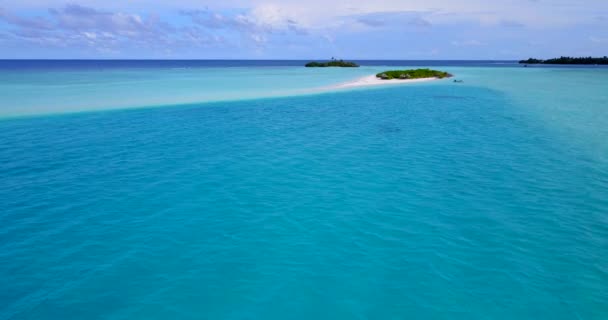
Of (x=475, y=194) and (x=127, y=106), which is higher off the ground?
(x=127, y=106)

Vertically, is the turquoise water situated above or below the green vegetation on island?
below

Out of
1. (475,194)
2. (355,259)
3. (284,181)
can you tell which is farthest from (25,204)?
(475,194)

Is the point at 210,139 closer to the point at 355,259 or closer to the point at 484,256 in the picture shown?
the point at 355,259

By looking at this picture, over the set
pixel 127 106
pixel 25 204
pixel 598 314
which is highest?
pixel 127 106

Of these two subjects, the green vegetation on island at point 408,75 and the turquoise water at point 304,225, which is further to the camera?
the green vegetation on island at point 408,75

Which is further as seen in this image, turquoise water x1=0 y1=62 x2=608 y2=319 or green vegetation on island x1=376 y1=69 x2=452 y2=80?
green vegetation on island x1=376 y1=69 x2=452 y2=80

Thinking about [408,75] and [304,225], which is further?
[408,75]

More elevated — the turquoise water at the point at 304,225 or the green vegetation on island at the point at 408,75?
the green vegetation on island at the point at 408,75

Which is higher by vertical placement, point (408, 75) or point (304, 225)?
point (408, 75)
